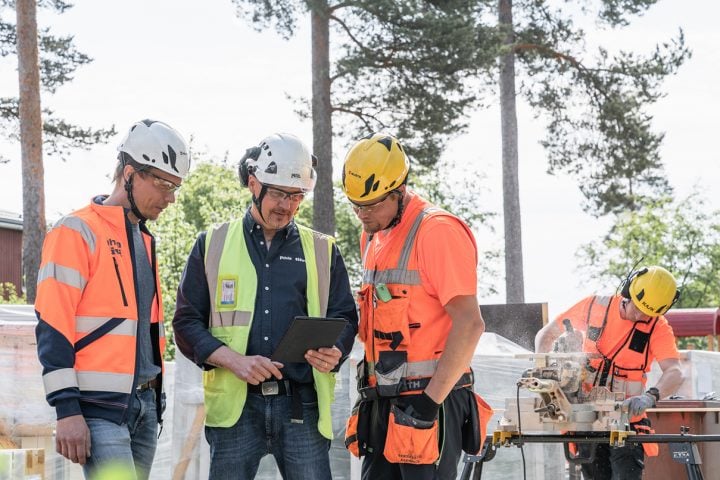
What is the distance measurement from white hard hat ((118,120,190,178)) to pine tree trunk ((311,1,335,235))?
16.1 meters

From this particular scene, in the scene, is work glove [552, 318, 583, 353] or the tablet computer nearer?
the tablet computer

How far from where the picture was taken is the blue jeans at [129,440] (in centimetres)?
435

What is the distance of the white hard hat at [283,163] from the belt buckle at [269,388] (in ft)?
2.91

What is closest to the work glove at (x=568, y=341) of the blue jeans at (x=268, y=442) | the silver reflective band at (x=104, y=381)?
the blue jeans at (x=268, y=442)

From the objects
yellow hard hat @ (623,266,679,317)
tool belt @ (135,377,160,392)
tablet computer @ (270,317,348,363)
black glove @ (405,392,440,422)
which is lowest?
black glove @ (405,392,440,422)

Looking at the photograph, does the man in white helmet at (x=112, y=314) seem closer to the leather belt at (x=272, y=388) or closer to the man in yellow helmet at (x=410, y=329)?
the leather belt at (x=272, y=388)

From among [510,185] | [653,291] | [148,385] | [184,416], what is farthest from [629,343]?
[510,185]

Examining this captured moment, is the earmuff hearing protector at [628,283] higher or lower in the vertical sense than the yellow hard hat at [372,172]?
lower

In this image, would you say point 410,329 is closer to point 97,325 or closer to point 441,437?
point 441,437

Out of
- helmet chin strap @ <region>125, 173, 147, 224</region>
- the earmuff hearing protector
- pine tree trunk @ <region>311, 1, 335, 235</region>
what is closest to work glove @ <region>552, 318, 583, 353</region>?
the earmuff hearing protector

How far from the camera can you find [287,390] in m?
4.80

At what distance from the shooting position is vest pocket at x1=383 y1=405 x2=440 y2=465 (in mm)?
4605

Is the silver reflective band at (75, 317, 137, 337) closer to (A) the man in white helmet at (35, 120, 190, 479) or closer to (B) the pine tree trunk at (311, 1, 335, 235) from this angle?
(A) the man in white helmet at (35, 120, 190, 479)

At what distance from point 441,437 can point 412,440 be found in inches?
7.2
